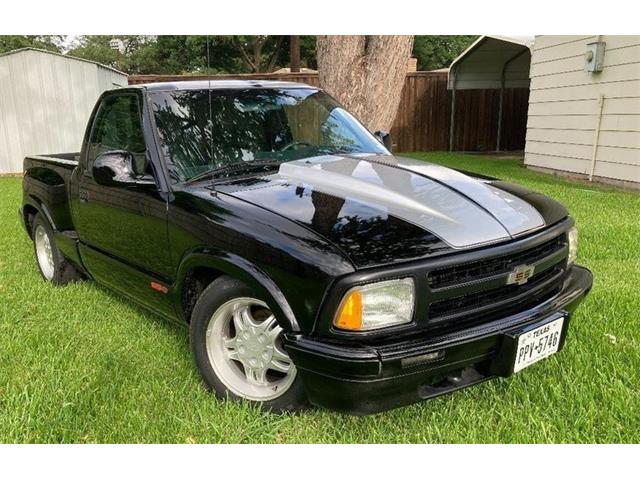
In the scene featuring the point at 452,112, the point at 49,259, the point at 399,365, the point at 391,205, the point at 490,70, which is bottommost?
the point at 452,112

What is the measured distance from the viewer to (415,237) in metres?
2.46

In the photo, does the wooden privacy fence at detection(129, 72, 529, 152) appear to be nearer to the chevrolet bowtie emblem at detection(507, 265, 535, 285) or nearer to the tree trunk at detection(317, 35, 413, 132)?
the tree trunk at detection(317, 35, 413, 132)

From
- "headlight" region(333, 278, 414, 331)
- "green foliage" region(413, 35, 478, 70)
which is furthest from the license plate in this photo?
"green foliage" region(413, 35, 478, 70)

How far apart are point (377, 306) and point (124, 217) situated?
79.0 inches

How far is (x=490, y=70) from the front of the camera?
712 inches

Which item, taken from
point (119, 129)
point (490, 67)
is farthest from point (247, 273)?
point (490, 67)

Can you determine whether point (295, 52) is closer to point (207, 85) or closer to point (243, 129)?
point (207, 85)

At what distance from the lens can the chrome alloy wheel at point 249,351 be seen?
2.75 meters

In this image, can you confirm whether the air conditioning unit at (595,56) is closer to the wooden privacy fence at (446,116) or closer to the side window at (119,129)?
the wooden privacy fence at (446,116)

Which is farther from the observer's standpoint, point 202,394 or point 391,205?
point 202,394

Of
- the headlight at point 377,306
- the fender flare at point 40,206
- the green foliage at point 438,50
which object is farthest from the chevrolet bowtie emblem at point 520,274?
the green foliage at point 438,50

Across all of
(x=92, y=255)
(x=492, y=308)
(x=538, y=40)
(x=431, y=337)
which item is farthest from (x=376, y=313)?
(x=538, y=40)

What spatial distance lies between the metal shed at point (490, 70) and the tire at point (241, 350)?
1574 cm

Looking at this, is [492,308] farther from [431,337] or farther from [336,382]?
[336,382]
